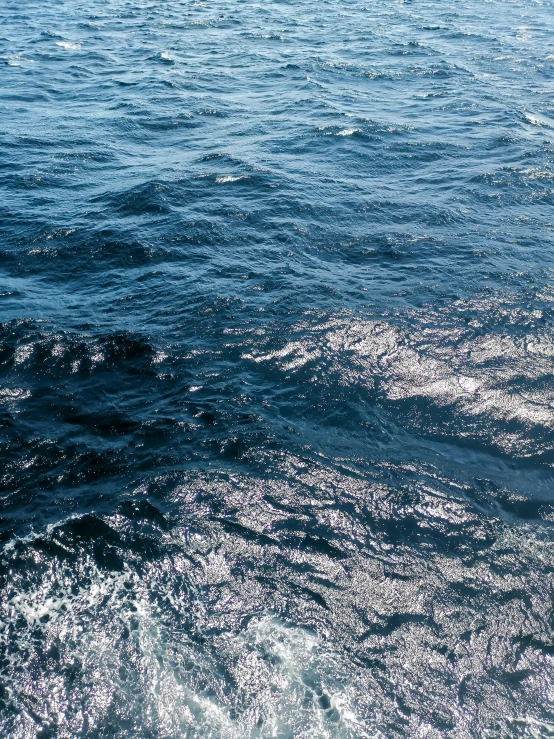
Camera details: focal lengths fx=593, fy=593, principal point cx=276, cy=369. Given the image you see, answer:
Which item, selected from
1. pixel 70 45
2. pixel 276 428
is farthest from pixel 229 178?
pixel 70 45

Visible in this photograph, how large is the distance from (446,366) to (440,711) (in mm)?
7569

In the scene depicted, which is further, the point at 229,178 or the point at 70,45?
the point at 70,45

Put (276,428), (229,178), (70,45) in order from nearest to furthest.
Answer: (276,428) < (229,178) < (70,45)

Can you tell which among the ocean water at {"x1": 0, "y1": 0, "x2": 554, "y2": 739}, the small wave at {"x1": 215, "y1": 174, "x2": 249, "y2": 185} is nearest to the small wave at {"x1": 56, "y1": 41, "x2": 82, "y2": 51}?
the ocean water at {"x1": 0, "y1": 0, "x2": 554, "y2": 739}

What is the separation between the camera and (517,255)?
17688mm

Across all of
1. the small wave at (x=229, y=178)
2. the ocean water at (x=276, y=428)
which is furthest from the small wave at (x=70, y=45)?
the small wave at (x=229, y=178)

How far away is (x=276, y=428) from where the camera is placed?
12.5 meters

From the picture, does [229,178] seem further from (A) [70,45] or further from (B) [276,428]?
(A) [70,45]

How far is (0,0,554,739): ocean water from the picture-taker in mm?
8828

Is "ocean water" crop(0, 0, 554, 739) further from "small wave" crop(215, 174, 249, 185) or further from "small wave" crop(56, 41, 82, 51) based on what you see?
"small wave" crop(56, 41, 82, 51)

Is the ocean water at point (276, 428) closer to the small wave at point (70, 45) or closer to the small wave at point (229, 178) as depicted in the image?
the small wave at point (229, 178)

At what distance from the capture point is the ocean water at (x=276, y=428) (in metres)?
8.83

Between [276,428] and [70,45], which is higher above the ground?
[70,45]

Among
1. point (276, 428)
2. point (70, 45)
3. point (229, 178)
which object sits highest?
point (70, 45)
